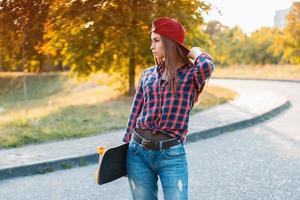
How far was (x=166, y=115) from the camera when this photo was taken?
2.99 metres

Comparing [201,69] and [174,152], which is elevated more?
[201,69]

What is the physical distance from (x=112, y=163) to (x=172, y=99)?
0.55 meters

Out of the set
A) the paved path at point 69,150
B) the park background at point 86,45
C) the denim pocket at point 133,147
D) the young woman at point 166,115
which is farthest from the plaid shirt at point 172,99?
the park background at point 86,45

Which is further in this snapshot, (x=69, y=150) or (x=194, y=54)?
(x=69, y=150)

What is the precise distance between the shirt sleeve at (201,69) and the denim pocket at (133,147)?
1.66ft

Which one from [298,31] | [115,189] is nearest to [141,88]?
[115,189]

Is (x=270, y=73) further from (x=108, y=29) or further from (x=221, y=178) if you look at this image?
(x=221, y=178)

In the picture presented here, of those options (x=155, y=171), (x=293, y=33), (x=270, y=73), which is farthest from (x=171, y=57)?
(x=293, y=33)

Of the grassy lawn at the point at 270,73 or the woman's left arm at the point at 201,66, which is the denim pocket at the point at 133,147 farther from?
the grassy lawn at the point at 270,73

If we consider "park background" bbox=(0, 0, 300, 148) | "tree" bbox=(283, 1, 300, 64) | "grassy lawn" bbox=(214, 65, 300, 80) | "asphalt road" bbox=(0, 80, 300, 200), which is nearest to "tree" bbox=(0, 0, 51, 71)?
"park background" bbox=(0, 0, 300, 148)

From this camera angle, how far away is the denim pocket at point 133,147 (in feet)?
10.0

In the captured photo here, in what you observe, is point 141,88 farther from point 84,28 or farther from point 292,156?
point 84,28

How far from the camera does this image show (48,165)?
7.04m

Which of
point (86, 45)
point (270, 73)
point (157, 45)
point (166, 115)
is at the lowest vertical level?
point (270, 73)
